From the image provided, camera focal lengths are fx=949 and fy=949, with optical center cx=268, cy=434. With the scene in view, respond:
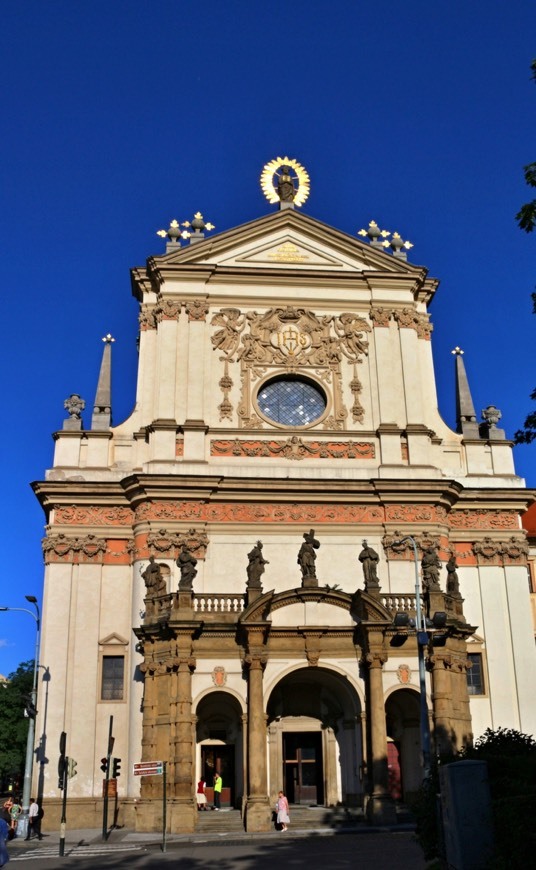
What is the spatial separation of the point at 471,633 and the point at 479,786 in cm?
1910

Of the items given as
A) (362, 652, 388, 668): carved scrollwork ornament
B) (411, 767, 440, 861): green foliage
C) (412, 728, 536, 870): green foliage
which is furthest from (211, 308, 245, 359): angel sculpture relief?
(411, 767, 440, 861): green foliage

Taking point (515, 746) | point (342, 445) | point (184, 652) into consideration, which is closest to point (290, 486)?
point (342, 445)

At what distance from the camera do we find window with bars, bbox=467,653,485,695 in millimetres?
32812

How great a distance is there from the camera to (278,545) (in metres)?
32.9

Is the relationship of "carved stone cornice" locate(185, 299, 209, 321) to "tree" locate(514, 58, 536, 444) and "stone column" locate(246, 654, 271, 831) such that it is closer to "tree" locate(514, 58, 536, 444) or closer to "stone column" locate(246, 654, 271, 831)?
"stone column" locate(246, 654, 271, 831)

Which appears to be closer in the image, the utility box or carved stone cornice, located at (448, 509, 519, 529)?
the utility box

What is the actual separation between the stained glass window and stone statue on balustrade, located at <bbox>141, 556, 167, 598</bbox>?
8.01 metres

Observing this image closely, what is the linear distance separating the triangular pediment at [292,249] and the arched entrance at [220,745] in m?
16.8

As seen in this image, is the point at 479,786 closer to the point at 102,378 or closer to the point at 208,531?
the point at 208,531

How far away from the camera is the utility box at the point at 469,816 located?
11695 millimetres

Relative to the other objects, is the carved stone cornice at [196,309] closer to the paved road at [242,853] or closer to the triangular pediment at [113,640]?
the triangular pediment at [113,640]

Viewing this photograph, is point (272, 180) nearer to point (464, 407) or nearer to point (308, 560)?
point (464, 407)

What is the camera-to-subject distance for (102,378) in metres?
36.4

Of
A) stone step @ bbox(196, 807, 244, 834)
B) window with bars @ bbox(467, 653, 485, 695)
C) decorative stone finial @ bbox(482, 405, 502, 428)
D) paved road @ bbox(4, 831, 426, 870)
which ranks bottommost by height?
paved road @ bbox(4, 831, 426, 870)
